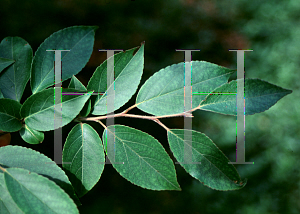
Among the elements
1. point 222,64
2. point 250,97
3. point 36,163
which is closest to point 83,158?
point 36,163

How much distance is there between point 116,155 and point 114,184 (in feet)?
2.60

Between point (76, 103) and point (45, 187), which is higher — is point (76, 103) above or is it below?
above

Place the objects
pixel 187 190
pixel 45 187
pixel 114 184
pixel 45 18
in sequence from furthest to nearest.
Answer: pixel 187 190 < pixel 114 184 < pixel 45 18 < pixel 45 187

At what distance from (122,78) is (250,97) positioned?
0.23 metres

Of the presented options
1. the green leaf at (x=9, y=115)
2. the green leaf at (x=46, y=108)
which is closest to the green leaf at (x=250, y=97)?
the green leaf at (x=46, y=108)

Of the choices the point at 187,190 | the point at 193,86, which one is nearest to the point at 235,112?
the point at 193,86

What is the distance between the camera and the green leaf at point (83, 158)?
0.44 meters

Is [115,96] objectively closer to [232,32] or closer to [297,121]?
[232,32]

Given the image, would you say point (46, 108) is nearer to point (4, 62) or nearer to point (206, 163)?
point (4, 62)

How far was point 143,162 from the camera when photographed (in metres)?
0.44

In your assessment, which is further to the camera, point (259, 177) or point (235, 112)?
point (259, 177)

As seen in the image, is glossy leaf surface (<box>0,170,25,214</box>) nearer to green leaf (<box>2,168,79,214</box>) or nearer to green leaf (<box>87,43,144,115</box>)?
green leaf (<box>2,168,79,214</box>)

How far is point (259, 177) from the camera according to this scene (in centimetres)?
134

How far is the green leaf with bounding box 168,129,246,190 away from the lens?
0.44 meters
